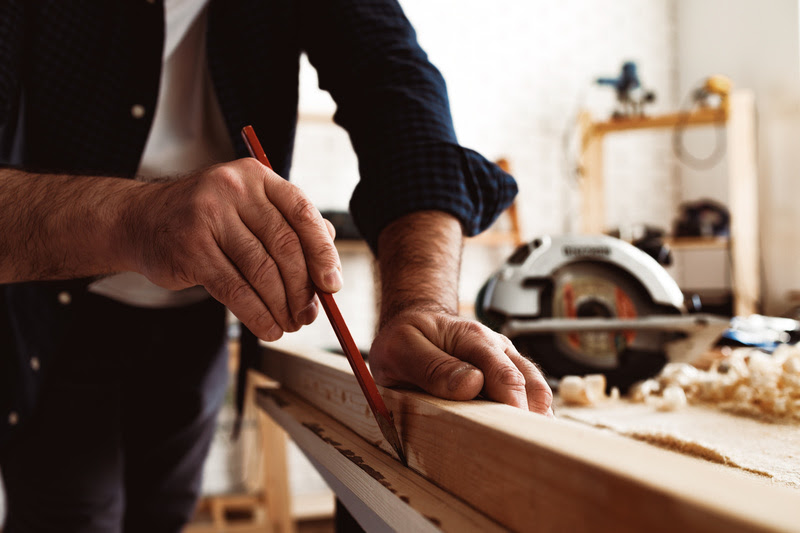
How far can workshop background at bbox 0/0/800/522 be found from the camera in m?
2.69

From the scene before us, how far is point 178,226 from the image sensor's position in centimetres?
41

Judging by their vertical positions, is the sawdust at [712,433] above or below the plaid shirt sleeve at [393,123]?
below

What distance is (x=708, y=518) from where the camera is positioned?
0.61ft

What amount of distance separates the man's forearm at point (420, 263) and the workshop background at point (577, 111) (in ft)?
6.03

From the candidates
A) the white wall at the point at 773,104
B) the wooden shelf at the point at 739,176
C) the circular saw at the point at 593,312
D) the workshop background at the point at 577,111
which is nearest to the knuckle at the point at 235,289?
the circular saw at the point at 593,312

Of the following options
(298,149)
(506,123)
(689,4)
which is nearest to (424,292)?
(298,149)

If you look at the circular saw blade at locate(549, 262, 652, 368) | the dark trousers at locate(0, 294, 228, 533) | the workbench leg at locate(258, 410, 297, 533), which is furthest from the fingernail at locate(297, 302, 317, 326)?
the workbench leg at locate(258, 410, 297, 533)

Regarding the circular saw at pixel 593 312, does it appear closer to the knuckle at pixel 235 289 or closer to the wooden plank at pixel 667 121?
the knuckle at pixel 235 289

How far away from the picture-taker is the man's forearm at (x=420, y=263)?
0.60 m

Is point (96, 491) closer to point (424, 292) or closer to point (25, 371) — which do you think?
point (25, 371)

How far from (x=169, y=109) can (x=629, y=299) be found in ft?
2.53

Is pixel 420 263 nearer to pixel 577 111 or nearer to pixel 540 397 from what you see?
pixel 540 397

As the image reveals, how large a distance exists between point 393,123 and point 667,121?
2.11 m

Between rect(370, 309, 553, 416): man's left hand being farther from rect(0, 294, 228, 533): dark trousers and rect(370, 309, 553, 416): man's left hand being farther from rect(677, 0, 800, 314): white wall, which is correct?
rect(677, 0, 800, 314): white wall
